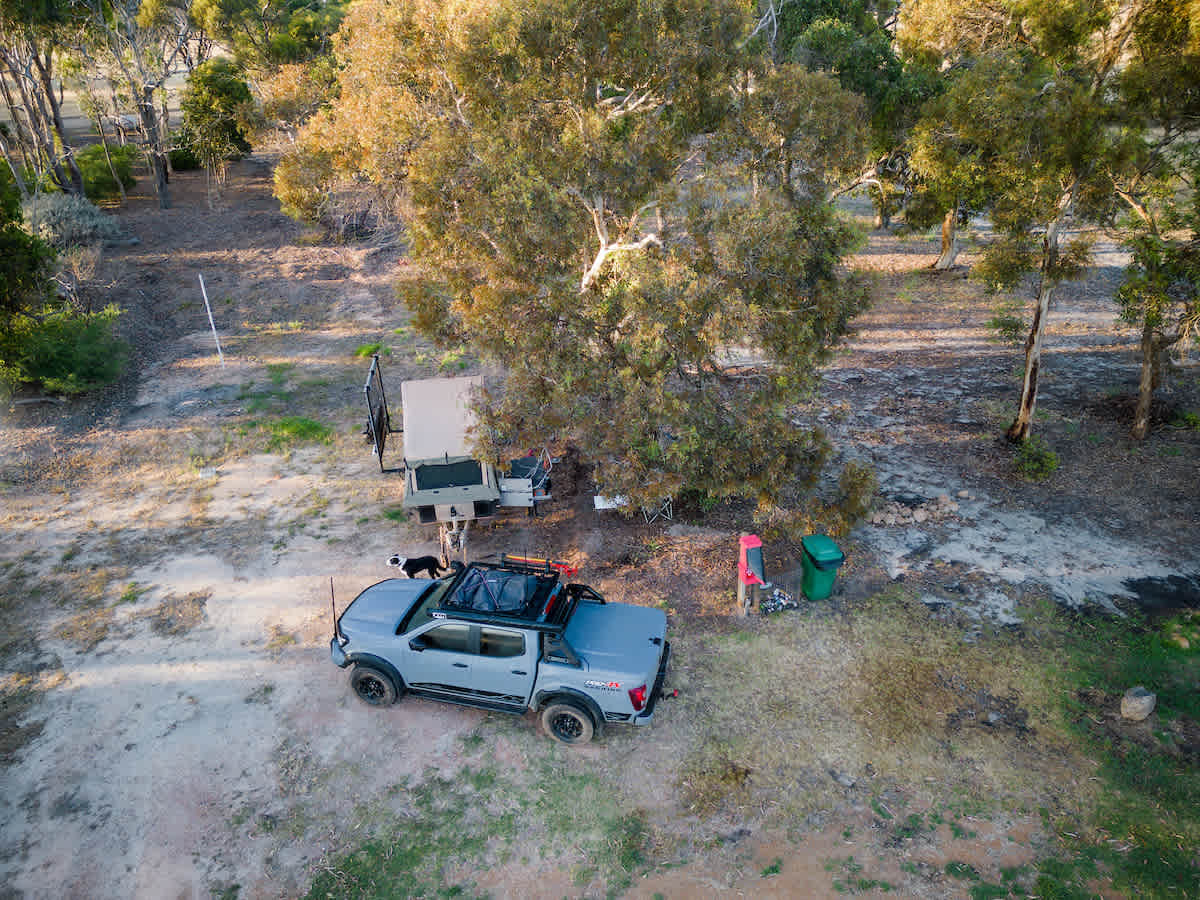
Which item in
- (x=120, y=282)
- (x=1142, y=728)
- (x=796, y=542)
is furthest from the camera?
(x=120, y=282)

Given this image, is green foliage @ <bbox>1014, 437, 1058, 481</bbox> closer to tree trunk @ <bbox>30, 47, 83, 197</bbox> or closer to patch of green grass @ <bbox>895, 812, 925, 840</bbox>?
patch of green grass @ <bbox>895, 812, 925, 840</bbox>

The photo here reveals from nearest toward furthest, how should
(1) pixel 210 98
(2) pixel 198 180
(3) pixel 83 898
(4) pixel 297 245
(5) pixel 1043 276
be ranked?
(3) pixel 83 898 → (5) pixel 1043 276 → (4) pixel 297 245 → (1) pixel 210 98 → (2) pixel 198 180

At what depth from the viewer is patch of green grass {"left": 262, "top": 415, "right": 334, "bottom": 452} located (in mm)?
14969

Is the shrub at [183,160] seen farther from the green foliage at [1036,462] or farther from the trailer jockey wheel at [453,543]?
the green foliage at [1036,462]

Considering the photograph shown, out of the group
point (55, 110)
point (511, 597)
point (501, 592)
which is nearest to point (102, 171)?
point (55, 110)

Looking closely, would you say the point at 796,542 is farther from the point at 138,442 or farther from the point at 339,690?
the point at 138,442

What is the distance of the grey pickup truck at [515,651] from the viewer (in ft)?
26.3

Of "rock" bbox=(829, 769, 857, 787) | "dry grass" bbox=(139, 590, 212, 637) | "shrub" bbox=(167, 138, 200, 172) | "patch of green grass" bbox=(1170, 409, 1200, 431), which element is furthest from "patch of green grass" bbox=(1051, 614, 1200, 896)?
"shrub" bbox=(167, 138, 200, 172)

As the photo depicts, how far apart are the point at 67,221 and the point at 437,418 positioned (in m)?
20.1

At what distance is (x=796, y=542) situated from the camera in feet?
38.8

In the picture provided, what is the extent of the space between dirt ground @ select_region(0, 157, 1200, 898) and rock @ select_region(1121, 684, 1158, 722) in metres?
1.18

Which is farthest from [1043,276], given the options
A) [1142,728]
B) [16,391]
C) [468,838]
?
[16,391]

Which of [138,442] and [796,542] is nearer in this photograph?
[796,542]

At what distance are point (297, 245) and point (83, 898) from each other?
2434 cm
